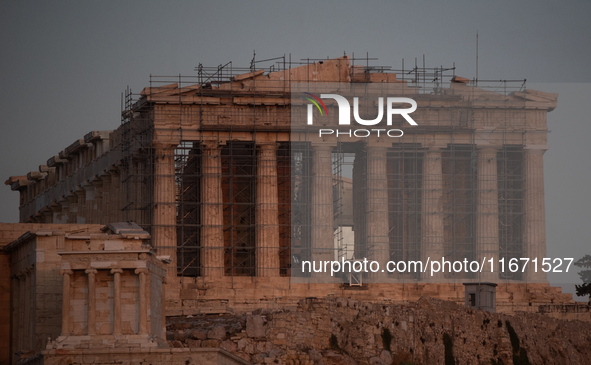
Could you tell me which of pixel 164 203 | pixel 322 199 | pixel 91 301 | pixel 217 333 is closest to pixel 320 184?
pixel 322 199

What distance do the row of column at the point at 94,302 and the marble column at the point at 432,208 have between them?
98.1 ft

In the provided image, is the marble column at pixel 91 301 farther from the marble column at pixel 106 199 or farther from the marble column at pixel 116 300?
the marble column at pixel 106 199

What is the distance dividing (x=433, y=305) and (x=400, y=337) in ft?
9.60

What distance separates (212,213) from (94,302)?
26727 millimetres

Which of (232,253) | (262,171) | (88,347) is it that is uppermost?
(262,171)

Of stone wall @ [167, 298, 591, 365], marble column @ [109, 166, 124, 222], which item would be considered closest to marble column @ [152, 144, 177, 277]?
marble column @ [109, 166, 124, 222]

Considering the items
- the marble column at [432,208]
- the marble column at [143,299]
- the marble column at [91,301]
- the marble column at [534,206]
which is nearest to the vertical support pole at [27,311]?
the marble column at [91,301]

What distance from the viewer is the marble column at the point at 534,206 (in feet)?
241

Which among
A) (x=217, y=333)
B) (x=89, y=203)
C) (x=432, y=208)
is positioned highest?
(x=89, y=203)

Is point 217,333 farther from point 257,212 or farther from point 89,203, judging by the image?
point 89,203

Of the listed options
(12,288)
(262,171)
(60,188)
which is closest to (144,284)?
(12,288)

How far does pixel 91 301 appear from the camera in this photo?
45.7 m

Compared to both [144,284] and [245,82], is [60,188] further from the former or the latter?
[144,284]

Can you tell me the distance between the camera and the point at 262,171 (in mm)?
73562
